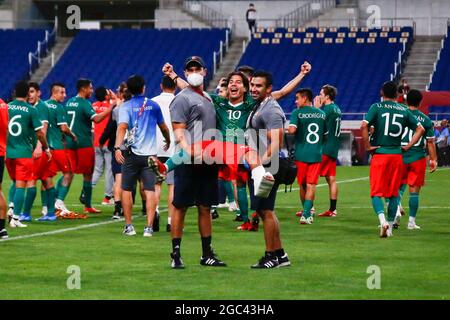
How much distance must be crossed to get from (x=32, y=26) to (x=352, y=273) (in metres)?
45.4

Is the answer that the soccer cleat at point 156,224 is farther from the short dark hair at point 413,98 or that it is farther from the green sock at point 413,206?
the short dark hair at point 413,98

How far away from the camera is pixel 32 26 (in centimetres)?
5541

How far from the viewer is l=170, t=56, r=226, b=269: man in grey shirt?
40.5ft

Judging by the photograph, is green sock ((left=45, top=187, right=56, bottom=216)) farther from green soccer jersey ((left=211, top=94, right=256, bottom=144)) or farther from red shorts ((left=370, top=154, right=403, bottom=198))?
green soccer jersey ((left=211, top=94, right=256, bottom=144))

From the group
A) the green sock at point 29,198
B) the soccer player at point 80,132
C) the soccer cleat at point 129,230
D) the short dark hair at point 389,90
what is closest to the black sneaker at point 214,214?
the soccer player at point 80,132

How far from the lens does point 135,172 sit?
16.0 meters

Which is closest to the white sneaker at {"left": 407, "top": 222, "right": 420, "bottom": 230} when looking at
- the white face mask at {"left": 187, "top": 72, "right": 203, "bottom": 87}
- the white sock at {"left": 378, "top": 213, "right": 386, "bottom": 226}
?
the white sock at {"left": 378, "top": 213, "right": 386, "bottom": 226}

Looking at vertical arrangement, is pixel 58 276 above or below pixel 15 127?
below

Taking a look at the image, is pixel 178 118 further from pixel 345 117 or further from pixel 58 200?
pixel 345 117

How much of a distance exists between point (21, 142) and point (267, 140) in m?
5.87

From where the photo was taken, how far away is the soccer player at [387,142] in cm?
1576

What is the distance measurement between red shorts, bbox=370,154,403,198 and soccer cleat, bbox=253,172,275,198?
4266mm

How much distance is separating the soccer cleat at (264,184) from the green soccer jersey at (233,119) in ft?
3.14
